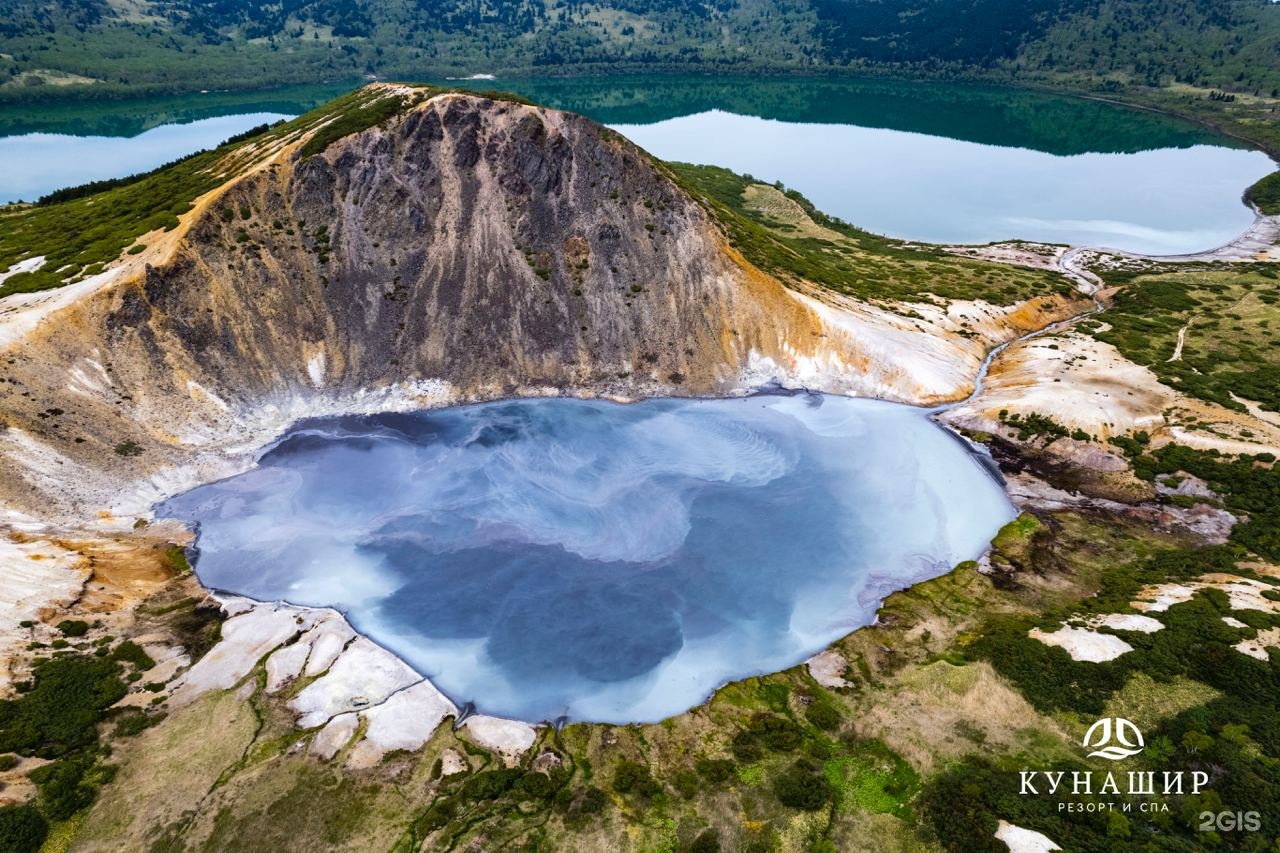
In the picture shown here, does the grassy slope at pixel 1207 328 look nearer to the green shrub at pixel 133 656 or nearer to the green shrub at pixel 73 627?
the green shrub at pixel 133 656

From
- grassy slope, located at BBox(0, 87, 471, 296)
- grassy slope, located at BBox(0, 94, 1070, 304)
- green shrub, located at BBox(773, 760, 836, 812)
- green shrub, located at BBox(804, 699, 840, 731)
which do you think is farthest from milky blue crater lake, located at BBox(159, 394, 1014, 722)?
grassy slope, located at BBox(0, 87, 471, 296)

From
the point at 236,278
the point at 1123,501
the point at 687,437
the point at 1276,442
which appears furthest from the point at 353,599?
the point at 1276,442

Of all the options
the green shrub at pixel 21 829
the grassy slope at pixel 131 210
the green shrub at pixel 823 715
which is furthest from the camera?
the grassy slope at pixel 131 210

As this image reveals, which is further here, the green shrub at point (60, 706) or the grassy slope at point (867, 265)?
the grassy slope at point (867, 265)

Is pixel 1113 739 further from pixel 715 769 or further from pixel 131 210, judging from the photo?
pixel 131 210

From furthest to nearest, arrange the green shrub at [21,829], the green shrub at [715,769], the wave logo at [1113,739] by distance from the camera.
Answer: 1. the green shrub at [715,769]
2. the wave logo at [1113,739]
3. the green shrub at [21,829]

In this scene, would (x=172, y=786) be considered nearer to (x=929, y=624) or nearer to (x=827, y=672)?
(x=827, y=672)

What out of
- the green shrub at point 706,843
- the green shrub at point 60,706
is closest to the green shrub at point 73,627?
the green shrub at point 60,706
